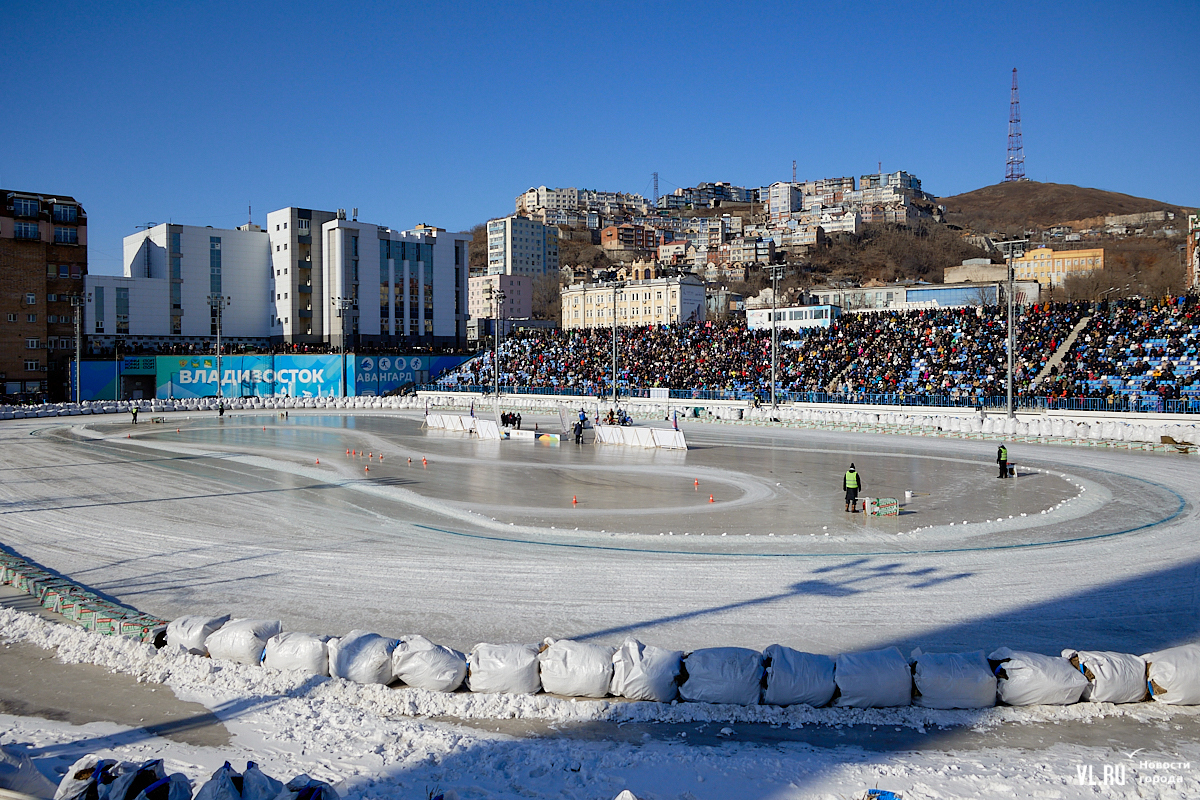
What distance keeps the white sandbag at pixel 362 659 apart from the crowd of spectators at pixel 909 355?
40.6 meters

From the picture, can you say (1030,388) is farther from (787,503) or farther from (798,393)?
(787,503)

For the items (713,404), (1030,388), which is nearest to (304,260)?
(713,404)

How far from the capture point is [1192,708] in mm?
9000

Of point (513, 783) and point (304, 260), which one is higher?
point (304, 260)

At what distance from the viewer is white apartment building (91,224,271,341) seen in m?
84.1

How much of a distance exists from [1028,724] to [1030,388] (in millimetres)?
40010

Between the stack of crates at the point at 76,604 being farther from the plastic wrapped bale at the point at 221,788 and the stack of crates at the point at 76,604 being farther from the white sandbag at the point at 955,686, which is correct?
the white sandbag at the point at 955,686

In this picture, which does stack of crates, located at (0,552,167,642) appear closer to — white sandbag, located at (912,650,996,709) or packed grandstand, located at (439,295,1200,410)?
white sandbag, located at (912,650,996,709)

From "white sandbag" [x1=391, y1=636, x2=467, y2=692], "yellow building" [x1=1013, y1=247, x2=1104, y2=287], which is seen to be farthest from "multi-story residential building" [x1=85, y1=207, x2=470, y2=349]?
"yellow building" [x1=1013, y1=247, x2=1104, y2=287]

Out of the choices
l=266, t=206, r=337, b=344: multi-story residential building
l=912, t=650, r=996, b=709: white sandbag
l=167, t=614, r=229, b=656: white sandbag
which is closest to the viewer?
l=912, t=650, r=996, b=709: white sandbag

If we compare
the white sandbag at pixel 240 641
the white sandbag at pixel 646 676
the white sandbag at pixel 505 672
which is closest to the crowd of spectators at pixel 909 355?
the white sandbag at pixel 646 676

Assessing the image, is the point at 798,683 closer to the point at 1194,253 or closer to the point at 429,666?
the point at 429,666

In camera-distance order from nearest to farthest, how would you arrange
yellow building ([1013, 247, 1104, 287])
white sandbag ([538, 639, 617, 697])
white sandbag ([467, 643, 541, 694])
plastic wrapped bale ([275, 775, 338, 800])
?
plastic wrapped bale ([275, 775, 338, 800])
white sandbag ([538, 639, 617, 697])
white sandbag ([467, 643, 541, 694])
yellow building ([1013, 247, 1104, 287])

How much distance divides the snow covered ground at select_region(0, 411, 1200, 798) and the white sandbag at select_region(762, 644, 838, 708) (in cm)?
17
